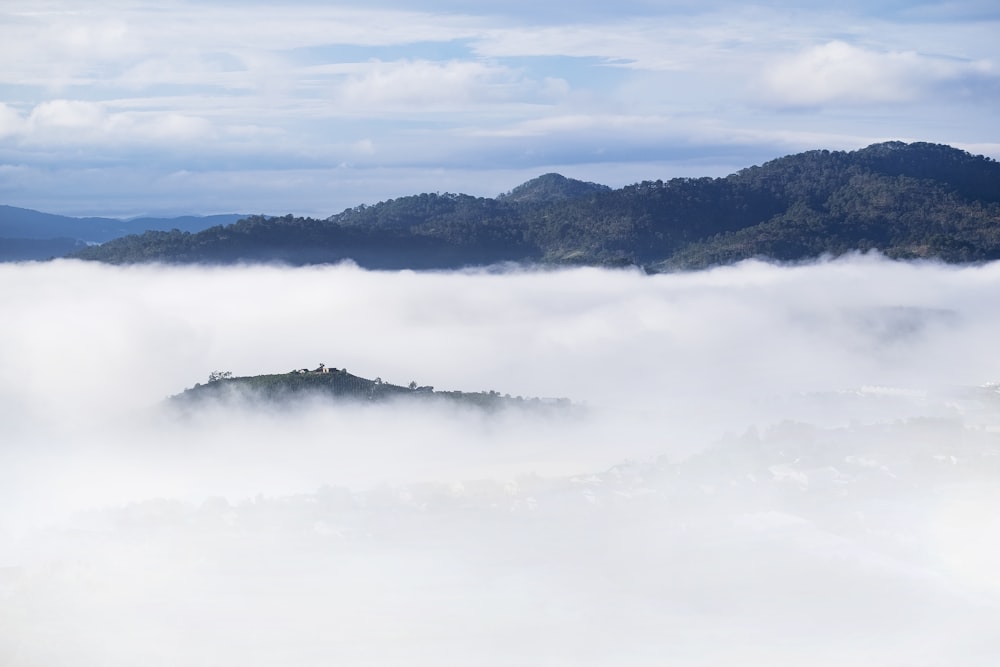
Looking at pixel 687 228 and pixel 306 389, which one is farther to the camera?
pixel 687 228

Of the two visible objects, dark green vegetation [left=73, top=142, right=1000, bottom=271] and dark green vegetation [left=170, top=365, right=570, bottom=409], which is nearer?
dark green vegetation [left=170, top=365, right=570, bottom=409]

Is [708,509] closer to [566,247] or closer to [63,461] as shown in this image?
[63,461]

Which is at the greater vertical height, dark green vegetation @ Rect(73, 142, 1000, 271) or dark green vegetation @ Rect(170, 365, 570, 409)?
dark green vegetation @ Rect(73, 142, 1000, 271)

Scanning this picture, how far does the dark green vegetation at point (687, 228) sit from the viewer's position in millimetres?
156125

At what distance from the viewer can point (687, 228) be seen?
171m

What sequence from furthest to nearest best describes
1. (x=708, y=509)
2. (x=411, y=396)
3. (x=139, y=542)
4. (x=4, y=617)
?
(x=411, y=396)
(x=708, y=509)
(x=139, y=542)
(x=4, y=617)

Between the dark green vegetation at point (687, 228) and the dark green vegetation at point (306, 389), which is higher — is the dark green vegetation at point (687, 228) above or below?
above

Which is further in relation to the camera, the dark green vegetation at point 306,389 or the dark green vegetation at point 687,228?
the dark green vegetation at point 687,228

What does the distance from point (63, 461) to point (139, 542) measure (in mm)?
33121

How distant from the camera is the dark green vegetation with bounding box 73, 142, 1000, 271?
156125 mm

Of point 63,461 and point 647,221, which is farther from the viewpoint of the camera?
point 647,221

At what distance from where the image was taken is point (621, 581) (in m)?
51.6

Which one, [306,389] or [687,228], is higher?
[687,228]

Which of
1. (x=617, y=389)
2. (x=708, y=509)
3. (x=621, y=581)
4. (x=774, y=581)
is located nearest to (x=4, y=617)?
(x=621, y=581)
